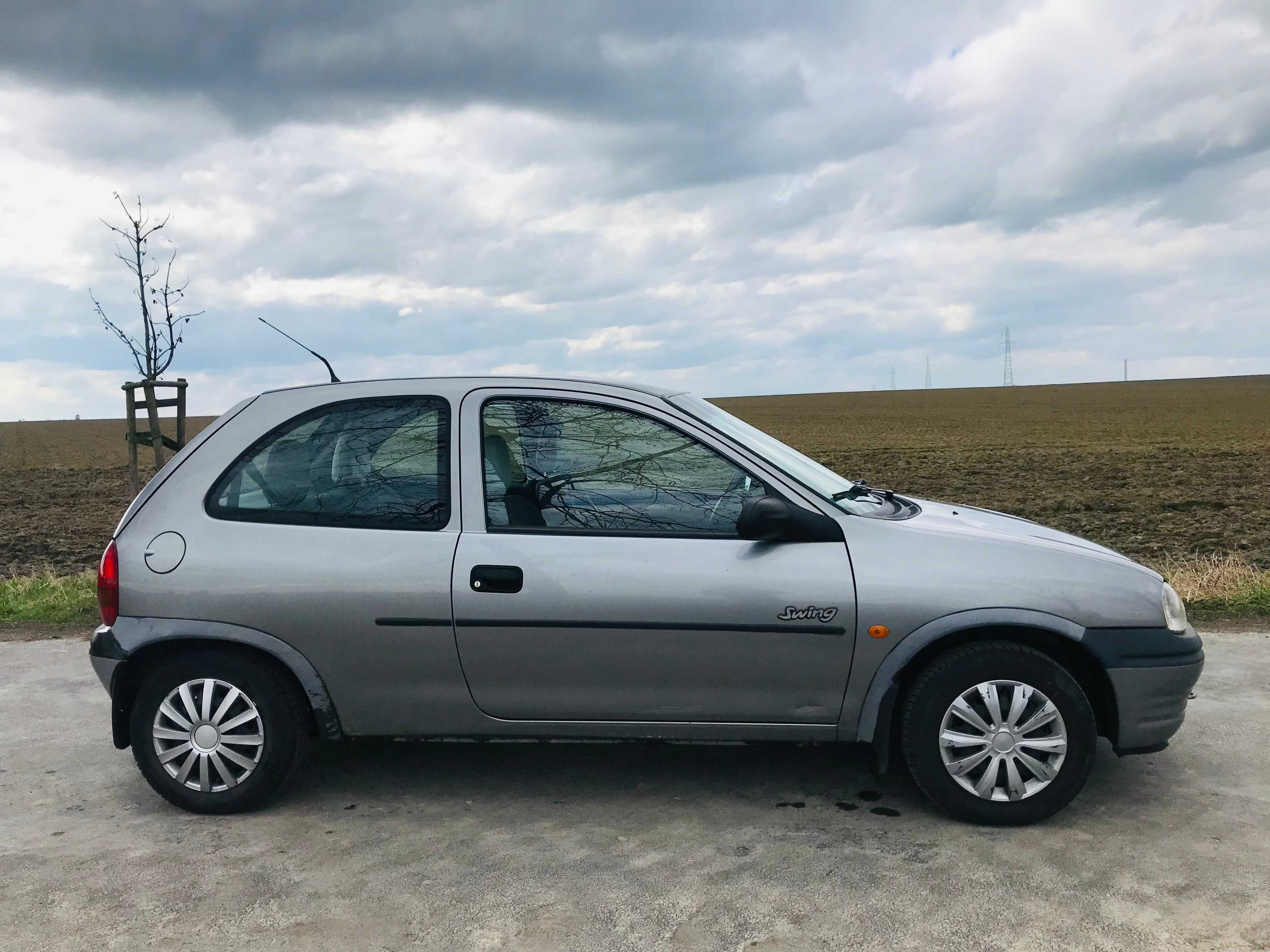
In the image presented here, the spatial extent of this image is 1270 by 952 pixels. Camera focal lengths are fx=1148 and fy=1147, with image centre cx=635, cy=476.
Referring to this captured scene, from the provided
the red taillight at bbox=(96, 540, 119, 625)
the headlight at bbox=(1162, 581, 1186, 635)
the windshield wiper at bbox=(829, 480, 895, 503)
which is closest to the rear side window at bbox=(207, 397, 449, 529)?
the red taillight at bbox=(96, 540, 119, 625)

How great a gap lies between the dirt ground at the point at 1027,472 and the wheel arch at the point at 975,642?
25.2ft

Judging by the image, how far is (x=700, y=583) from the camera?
13.2 ft

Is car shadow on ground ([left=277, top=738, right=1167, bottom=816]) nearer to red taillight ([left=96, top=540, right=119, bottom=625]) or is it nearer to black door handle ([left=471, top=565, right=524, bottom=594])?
black door handle ([left=471, top=565, right=524, bottom=594])

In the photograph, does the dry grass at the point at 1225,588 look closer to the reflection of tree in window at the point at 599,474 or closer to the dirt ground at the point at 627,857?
the dirt ground at the point at 627,857

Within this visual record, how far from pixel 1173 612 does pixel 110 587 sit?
12.9 ft

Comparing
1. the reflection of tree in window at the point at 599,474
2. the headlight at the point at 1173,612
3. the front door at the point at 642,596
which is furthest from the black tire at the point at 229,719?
the headlight at the point at 1173,612

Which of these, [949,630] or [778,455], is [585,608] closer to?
[778,455]

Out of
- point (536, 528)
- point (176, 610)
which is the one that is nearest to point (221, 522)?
point (176, 610)

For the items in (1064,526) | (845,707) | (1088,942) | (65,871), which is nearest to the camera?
(1088,942)

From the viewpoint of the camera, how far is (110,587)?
14.1ft

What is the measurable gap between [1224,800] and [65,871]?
4.15m

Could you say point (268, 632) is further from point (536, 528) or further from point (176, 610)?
point (536, 528)

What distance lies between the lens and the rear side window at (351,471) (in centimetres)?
427

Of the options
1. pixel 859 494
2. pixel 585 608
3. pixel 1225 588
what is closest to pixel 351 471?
pixel 585 608
